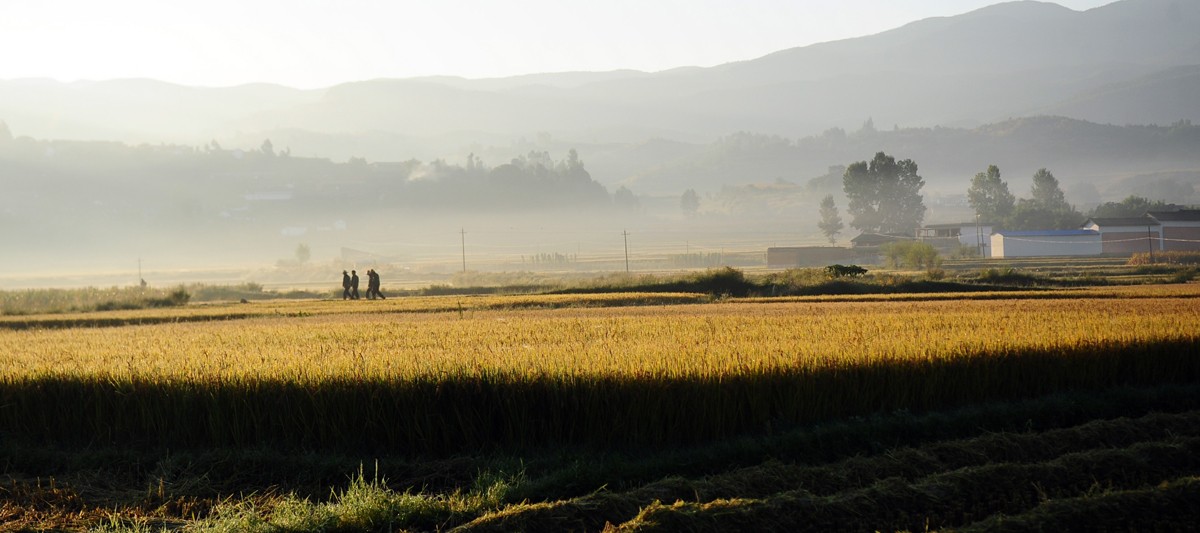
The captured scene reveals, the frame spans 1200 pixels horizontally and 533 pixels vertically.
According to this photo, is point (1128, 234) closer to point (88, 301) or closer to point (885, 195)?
point (885, 195)

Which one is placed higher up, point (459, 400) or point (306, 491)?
point (459, 400)

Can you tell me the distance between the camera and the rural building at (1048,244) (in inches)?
3962

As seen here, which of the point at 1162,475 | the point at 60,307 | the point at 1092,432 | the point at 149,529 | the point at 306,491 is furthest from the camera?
the point at 60,307

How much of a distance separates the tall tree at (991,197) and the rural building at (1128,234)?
66.5 metres

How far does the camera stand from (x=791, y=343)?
13.7 m

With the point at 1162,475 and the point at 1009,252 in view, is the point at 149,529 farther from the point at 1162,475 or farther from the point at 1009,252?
the point at 1009,252

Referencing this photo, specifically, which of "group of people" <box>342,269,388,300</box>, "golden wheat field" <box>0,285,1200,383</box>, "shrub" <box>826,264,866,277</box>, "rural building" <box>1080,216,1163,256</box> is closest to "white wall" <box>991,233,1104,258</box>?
"rural building" <box>1080,216,1163,256</box>

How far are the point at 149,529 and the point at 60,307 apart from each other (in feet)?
126

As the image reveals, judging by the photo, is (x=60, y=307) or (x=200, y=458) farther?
(x=60, y=307)

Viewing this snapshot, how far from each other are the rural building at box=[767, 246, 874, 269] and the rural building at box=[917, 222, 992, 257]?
732 inches

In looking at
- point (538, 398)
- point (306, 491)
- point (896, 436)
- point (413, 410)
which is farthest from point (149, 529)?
point (896, 436)

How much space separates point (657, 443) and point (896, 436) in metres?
2.70

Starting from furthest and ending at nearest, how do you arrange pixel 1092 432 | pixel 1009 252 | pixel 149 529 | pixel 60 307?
pixel 1009 252
pixel 60 307
pixel 1092 432
pixel 149 529

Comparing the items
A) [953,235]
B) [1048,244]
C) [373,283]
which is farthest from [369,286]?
[953,235]
